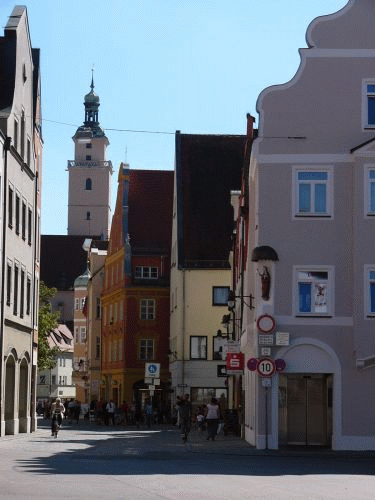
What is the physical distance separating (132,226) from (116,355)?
9.29 m

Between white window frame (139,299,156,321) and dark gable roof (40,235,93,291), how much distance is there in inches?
3069

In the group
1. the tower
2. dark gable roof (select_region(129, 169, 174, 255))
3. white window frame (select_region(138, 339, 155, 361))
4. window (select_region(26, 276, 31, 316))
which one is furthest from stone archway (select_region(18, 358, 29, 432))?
the tower

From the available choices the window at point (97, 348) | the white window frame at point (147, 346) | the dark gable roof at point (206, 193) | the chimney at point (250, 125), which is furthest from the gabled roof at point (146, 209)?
the chimney at point (250, 125)

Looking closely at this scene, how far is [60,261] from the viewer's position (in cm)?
16600

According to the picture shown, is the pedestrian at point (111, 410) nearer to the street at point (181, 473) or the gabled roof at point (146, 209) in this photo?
the gabled roof at point (146, 209)

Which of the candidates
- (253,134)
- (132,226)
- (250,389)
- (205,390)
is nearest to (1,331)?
(250,389)

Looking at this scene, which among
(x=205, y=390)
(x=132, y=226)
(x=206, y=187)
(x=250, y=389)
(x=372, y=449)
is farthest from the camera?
(x=132, y=226)

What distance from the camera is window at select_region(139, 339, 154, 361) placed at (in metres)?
86.3

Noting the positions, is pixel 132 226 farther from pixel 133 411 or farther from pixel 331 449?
pixel 331 449

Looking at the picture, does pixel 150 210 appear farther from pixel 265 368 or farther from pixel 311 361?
pixel 265 368

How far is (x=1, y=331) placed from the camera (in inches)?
1815

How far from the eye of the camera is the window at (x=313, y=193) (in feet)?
121

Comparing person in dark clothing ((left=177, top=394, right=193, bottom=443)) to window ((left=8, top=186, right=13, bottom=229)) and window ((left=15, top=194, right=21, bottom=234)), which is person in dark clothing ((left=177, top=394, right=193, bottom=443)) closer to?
window ((left=8, top=186, right=13, bottom=229))

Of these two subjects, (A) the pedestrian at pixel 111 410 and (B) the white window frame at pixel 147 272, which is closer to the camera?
(A) the pedestrian at pixel 111 410
